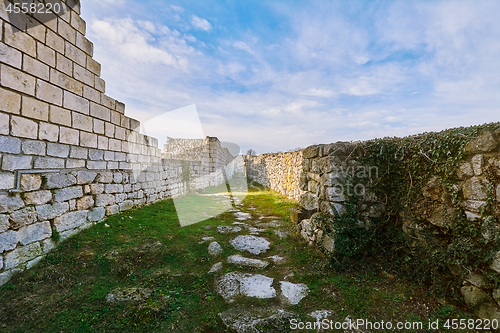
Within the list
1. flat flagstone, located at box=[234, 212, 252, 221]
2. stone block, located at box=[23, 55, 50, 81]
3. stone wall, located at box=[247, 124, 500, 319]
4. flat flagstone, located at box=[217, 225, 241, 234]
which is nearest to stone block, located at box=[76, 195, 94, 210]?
stone block, located at box=[23, 55, 50, 81]

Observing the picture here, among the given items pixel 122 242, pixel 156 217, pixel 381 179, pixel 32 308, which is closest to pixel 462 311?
pixel 381 179

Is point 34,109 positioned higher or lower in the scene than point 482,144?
higher

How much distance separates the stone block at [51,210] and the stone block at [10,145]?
0.94 m

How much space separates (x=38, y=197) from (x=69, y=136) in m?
1.24

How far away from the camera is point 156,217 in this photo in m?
6.04

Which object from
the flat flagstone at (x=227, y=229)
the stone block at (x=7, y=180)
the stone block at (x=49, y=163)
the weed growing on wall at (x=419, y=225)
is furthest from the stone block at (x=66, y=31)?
the weed growing on wall at (x=419, y=225)

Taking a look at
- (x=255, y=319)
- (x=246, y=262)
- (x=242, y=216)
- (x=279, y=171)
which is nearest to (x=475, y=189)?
(x=255, y=319)

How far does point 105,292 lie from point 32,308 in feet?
2.35

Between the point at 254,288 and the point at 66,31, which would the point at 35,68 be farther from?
the point at 254,288

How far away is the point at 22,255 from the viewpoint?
3291mm

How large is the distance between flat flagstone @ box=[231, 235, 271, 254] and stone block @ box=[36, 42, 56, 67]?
14.6 ft

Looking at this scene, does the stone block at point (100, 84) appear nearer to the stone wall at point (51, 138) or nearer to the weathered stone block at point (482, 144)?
the stone wall at point (51, 138)

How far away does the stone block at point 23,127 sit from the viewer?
325cm

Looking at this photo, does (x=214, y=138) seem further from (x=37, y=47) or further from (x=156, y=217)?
(x=37, y=47)
